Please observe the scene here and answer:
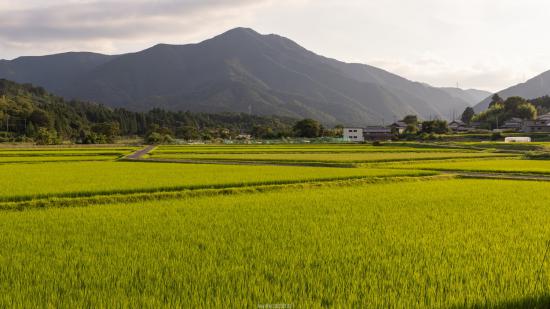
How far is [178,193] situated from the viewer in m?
18.1

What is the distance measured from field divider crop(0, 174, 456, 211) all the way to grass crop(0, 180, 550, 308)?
214 cm

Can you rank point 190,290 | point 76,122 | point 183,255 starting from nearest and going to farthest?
point 190,290
point 183,255
point 76,122

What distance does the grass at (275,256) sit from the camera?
583 centimetres

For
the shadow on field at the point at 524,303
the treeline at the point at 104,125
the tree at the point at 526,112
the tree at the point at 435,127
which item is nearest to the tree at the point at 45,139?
the treeline at the point at 104,125

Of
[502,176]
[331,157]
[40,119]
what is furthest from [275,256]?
[40,119]

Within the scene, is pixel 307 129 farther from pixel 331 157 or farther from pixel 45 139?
pixel 331 157

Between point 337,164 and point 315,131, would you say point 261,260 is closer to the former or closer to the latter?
point 337,164

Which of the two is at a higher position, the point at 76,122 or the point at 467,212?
the point at 76,122

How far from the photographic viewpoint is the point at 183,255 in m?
7.96

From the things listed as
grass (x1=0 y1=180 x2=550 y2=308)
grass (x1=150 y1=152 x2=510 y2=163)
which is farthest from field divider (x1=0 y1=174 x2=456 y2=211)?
grass (x1=150 y1=152 x2=510 y2=163)

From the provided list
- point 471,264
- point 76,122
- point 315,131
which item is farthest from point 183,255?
point 76,122

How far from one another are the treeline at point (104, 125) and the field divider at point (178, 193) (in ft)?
266

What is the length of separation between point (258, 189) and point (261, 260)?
12579mm

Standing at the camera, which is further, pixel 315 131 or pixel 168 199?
pixel 315 131
